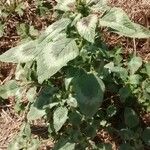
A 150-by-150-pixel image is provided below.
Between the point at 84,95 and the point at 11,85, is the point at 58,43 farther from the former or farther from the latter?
the point at 11,85

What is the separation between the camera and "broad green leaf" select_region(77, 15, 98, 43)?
2.03 m

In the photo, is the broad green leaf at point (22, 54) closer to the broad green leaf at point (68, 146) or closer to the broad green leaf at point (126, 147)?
the broad green leaf at point (68, 146)

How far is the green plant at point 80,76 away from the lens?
6.81ft

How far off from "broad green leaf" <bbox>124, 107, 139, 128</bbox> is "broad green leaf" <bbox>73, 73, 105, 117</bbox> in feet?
2.62

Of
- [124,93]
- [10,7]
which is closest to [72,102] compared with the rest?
[124,93]

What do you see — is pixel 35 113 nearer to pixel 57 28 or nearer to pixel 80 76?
pixel 80 76

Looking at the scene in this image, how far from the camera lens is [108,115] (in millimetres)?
2932

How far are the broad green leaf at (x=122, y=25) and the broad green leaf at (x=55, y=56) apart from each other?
0.67ft

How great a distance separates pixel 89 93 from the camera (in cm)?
213

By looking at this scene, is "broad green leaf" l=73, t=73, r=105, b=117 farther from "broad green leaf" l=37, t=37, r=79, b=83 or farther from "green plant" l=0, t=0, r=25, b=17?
"green plant" l=0, t=0, r=25, b=17

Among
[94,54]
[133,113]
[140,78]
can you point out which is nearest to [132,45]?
[140,78]

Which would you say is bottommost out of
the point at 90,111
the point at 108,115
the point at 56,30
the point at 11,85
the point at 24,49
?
the point at 108,115

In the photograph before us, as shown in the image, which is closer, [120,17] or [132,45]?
[120,17]

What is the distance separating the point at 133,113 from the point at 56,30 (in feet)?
3.42
